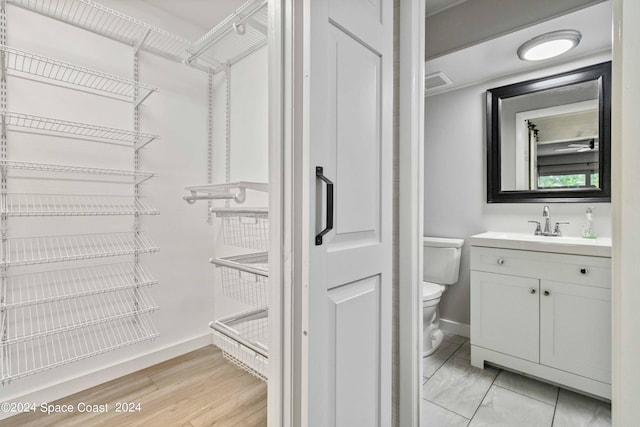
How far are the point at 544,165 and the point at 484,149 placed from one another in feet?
1.33

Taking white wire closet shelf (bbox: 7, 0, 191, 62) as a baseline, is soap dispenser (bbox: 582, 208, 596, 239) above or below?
below

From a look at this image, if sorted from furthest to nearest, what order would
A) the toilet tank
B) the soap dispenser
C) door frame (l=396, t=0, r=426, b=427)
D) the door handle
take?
the toilet tank → the soap dispenser → door frame (l=396, t=0, r=426, b=427) → the door handle

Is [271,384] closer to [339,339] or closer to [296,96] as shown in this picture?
[339,339]

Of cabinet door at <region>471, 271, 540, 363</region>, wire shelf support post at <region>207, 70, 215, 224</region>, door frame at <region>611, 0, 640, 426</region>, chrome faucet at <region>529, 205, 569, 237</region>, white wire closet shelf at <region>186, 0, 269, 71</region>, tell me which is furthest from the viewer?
wire shelf support post at <region>207, 70, 215, 224</region>

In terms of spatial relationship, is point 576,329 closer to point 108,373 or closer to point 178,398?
point 178,398

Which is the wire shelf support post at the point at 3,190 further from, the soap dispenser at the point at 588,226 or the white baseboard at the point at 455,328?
the soap dispenser at the point at 588,226

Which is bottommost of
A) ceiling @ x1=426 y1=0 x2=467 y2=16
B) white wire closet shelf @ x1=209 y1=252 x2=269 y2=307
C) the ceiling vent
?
white wire closet shelf @ x1=209 y1=252 x2=269 y2=307

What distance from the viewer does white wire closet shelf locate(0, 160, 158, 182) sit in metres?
1.52

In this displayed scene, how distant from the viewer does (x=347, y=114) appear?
0.97 metres

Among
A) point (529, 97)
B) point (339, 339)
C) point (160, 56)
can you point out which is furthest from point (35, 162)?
point (529, 97)


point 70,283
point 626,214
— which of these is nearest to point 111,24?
point 70,283

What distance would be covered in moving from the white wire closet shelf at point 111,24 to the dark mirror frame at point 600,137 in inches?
89.9

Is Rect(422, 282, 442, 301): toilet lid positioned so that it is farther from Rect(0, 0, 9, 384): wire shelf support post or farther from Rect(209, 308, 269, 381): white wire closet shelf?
Rect(0, 0, 9, 384): wire shelf support post

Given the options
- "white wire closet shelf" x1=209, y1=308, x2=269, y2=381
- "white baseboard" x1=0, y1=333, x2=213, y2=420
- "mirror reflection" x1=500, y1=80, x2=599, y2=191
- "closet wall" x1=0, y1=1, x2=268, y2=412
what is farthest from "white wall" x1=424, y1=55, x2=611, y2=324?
"white baseboard" x1=0, y1=333, x2=213, y2=420
